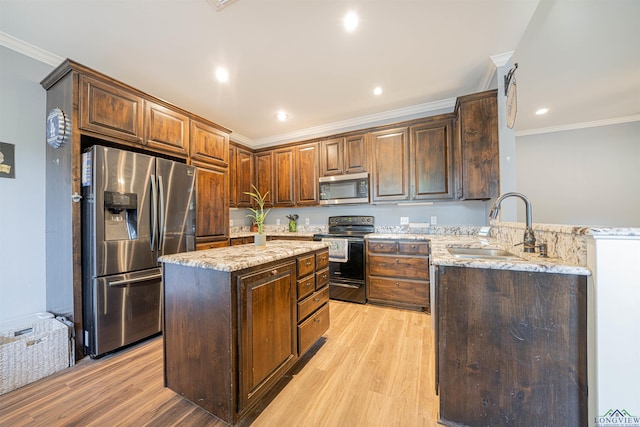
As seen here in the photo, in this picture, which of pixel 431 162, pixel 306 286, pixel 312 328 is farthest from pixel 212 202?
pixel 431 162

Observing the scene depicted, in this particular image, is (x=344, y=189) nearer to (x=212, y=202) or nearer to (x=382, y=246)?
(x=382, y=246)

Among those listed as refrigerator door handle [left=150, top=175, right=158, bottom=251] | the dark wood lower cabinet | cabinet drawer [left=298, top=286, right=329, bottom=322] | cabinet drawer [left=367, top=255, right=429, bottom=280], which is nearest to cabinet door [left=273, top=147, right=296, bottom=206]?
cabinet drawer [left=367, top=255, right=429, bottom=280]

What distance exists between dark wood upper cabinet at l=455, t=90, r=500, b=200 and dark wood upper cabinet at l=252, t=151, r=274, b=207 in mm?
2977

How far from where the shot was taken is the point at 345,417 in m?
1.30

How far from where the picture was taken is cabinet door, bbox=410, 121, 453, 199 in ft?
9.50

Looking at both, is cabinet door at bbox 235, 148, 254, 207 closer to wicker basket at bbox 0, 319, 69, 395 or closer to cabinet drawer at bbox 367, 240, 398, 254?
cabinet drawer at bbox 367, 240, 398, 254

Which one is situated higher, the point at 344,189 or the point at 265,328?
the point at 344,189

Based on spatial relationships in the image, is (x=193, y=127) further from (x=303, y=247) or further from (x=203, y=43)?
(x=303, y=247)

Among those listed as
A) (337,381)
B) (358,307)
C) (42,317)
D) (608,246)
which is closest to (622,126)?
(608,246)

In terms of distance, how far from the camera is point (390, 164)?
3.21 m

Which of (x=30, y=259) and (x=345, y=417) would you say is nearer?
(x=345, y=417)

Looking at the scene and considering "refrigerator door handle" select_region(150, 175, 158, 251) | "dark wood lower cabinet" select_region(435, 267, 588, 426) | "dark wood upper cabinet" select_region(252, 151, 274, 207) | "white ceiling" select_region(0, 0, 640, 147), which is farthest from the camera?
"dark wood upper cabinet" select_region(252, 151, 274, 207)

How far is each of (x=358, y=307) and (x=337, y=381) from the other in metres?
1.41

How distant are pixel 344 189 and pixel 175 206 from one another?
7.38 feet
